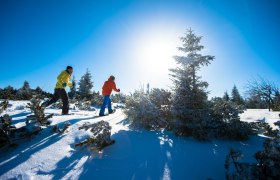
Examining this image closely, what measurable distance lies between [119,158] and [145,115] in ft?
6.92

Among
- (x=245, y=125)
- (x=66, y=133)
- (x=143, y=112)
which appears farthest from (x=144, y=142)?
(x=245, y=125)

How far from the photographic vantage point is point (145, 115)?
535cm

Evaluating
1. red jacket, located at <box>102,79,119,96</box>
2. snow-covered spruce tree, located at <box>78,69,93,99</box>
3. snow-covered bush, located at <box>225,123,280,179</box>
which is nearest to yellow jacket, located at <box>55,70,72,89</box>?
red jacket, located at <box>102,79,119,96</box>

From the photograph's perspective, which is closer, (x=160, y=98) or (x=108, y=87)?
(x=160, y=98)

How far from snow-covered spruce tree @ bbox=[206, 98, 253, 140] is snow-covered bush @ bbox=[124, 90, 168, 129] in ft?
4.70

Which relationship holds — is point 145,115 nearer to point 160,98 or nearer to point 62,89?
point 160,98

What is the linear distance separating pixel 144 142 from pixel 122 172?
1.35 meters

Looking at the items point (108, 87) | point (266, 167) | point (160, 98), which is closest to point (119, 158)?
point (266, 167)

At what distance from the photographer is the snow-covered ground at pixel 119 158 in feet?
9.37

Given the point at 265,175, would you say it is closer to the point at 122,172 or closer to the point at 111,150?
the point at 122,172

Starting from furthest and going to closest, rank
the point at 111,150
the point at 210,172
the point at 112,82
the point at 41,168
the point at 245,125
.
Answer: the point at 112,82, the point at 245,125, the point at 111,150, the point at 210,172, the point at 41,168

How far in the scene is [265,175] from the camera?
2.56 metres

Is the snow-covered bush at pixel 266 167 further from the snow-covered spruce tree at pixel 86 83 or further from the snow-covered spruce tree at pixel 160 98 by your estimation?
the snow-covered spruce tree at pixel 86 83

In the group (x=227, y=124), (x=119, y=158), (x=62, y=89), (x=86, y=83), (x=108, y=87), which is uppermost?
(x=86, y=83)
